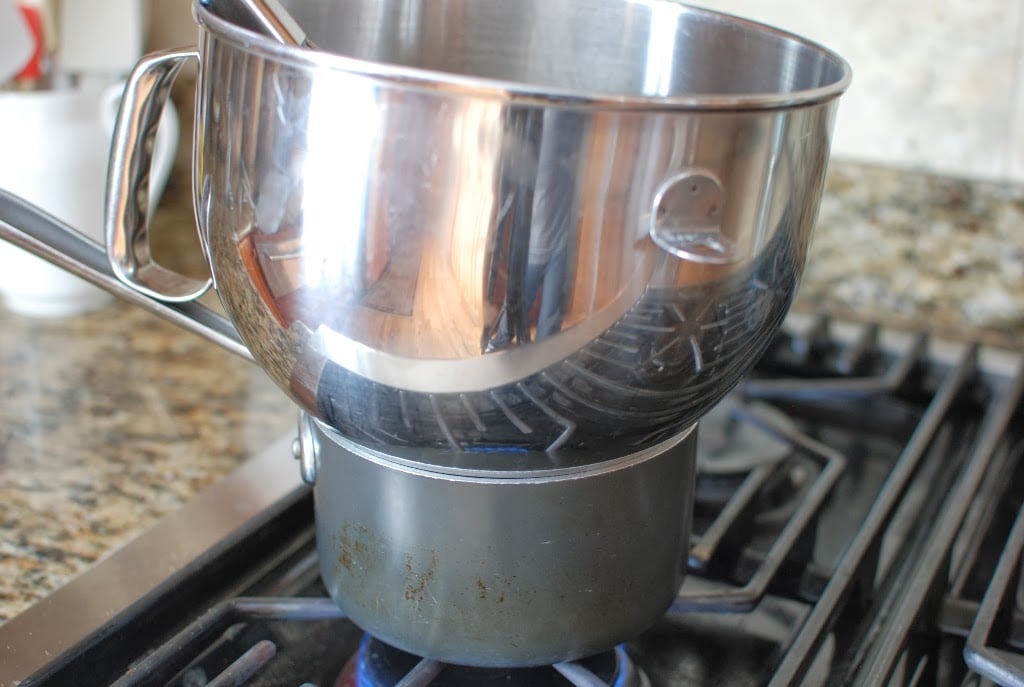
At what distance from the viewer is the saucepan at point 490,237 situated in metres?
0.32

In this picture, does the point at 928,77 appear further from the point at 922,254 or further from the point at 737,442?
the point at 737,442

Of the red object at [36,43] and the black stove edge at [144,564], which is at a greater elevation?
the red object at [36,43]

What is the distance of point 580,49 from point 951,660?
345 millimetres

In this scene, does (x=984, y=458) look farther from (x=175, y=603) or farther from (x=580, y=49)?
(x=175, y=603)

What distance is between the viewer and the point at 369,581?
447 mm

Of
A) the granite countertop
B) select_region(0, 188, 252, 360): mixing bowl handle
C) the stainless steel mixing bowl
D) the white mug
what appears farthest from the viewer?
the white mug

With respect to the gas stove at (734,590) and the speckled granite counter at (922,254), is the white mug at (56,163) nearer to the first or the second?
the gas stove at (734,590)

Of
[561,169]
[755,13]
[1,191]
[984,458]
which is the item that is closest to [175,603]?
[1,191]

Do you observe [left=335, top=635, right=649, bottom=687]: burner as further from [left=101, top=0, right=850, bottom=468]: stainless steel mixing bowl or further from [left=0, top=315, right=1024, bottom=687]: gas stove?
[left=101, top=0, right=850, bottom=468]: stainless steel mixing bowl

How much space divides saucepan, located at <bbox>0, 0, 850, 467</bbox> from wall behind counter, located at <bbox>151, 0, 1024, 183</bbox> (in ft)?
1.36

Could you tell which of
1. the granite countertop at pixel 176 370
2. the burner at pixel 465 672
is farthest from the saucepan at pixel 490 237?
the granite countertop at pixel 176 370

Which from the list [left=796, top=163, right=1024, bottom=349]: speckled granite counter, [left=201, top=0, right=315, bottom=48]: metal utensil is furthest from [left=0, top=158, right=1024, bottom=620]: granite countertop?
[left=201, top=0, right=315, bottom=48]: metal utensil

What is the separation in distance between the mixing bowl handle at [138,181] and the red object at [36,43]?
408mm

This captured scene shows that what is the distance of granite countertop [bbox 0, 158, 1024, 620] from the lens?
0.58m
